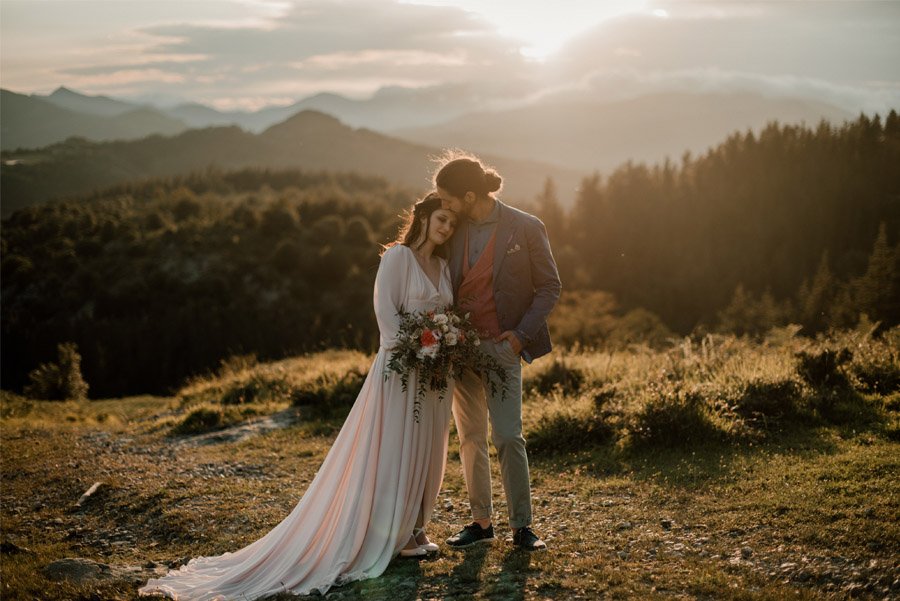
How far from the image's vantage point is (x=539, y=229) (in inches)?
214

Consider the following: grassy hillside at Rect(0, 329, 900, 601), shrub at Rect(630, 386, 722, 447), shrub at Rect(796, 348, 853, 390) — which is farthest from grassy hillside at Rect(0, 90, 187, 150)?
shrub at Rect(796, 348, 853, 390)

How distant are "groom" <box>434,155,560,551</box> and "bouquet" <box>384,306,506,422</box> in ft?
0.62

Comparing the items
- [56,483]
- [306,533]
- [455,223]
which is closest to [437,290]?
[455,223]

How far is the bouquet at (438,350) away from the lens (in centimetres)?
508

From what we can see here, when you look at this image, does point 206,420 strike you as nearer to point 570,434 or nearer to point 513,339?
point 570,434

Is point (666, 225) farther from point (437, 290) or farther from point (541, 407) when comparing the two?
Answer: point (437, 290)

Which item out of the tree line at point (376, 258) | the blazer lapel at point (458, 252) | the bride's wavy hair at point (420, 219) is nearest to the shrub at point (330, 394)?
the blazer lapel at point (458, 252)

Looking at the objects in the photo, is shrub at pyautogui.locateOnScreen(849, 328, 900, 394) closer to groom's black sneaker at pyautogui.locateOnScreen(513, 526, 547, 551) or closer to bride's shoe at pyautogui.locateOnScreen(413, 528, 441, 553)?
groom's black sneaker at pyautogui.locateOnScreen(513, 526, 547, 551)

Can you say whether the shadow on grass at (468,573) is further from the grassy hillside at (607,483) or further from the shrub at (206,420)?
the shrub at (206,420)

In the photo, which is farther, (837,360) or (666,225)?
(666,225)

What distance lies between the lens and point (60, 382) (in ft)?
72.7

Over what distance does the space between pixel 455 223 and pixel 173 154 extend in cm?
Answer: 16948

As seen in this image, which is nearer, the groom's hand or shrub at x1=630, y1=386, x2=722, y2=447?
the groom's hand

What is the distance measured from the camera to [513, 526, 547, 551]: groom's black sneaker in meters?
5.58
